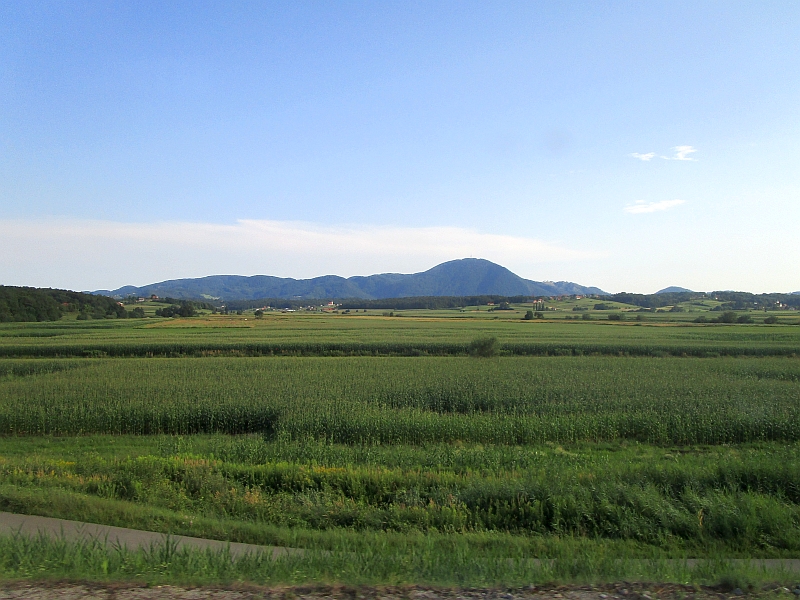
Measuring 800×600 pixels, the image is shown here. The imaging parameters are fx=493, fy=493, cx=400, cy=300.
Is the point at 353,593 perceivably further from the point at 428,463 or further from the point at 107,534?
the point at 428,463

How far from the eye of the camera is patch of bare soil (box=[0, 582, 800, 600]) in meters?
5.15

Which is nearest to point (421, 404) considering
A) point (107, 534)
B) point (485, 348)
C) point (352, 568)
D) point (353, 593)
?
point (107, 534)

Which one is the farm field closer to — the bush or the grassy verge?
the grassy verge

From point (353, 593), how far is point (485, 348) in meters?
34.6

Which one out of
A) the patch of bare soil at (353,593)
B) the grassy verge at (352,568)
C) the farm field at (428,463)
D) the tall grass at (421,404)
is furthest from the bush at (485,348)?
the patch of bare soil at (353,593)

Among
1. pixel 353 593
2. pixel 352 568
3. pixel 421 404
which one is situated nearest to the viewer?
pixel 353 593

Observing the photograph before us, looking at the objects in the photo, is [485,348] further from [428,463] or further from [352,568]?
[352,568]

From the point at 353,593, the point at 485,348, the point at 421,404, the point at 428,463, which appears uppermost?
the point at 353,593

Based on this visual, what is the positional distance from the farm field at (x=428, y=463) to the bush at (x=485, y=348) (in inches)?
321

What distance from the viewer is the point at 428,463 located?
13016 millimetres

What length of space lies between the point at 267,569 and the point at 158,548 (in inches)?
88.7

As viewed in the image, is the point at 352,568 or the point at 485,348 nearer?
the point at 352,568

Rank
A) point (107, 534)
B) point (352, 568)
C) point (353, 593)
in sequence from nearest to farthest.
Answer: point (353, 593)
point (352, 568)
point (107, 534)

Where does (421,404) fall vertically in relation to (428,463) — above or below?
below
